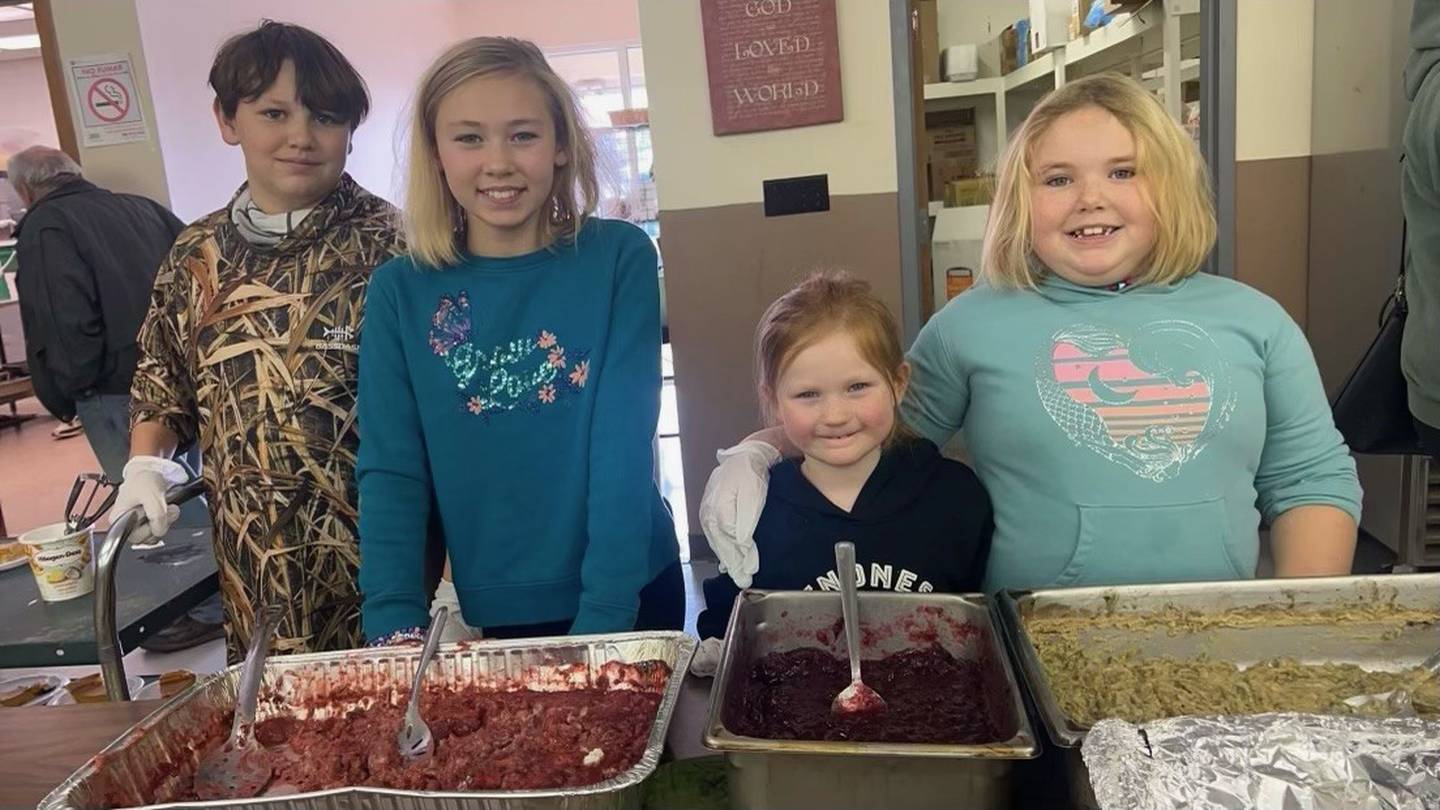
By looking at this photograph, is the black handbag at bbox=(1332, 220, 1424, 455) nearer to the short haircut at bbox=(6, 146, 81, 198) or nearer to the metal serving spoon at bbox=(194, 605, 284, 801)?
the metal serving spoon at bbox=(194, 605, 284, 801)

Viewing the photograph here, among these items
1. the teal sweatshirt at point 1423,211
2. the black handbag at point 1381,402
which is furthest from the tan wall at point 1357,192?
the teal sweatshirt at point 1423,211

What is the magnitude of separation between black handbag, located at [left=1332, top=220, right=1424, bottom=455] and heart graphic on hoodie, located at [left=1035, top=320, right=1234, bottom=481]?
0.92 m

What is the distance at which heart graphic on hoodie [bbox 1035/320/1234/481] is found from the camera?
3.64 ft

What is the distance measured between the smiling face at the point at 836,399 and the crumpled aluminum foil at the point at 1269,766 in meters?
0.52

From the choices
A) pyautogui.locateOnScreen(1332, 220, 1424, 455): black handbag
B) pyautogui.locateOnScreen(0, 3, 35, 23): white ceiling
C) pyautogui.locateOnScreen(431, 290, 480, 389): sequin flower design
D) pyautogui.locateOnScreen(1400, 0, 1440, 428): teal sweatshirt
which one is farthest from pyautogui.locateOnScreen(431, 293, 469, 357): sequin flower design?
pyautogui.locateOnScreen(0, 3, 35, 23): white ceiling

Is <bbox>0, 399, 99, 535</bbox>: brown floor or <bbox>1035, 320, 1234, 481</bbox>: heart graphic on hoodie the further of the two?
<bbox>0, 399, 99, 535</bbox>: brown floor

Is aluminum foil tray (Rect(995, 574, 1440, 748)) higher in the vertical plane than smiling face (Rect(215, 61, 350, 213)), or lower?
lower

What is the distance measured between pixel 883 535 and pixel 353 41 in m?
6.81

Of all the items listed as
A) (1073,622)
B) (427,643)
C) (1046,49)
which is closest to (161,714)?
(427,643)

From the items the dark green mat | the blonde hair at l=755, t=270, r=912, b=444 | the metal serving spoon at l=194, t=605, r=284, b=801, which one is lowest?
the dark green mat

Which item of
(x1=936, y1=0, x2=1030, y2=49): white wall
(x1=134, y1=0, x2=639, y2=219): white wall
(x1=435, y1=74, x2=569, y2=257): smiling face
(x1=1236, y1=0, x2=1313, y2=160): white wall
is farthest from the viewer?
(x1=936, y1=0, x2=1030, y2=49): white wall

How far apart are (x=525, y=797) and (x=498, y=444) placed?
24.2 inches

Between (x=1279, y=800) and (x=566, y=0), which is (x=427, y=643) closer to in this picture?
(x=1279, y=800)

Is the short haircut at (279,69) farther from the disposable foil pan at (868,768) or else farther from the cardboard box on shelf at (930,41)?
the cardboard box on shelf at (930,41)
